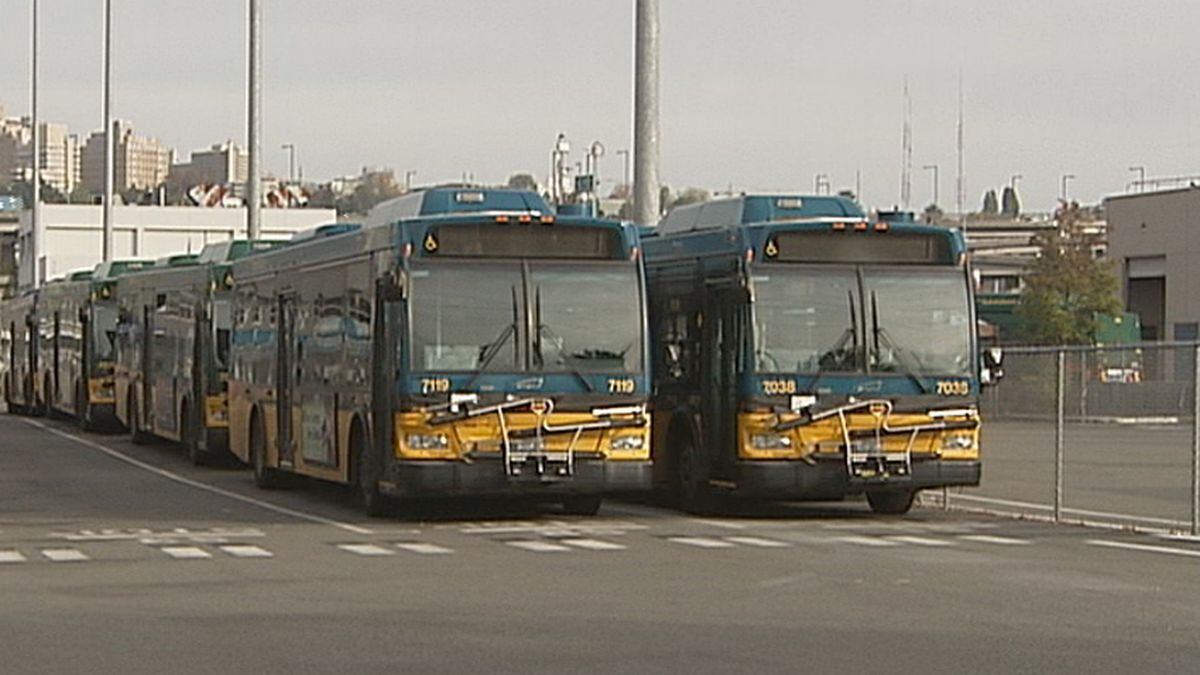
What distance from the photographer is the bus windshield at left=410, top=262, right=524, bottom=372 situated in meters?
21.7

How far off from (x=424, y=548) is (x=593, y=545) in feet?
4.82

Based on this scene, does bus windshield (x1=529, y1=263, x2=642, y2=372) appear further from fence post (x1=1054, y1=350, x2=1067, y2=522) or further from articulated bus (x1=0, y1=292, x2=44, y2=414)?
articulated bus (x1=0, y1=292, x2=44, y2=414)

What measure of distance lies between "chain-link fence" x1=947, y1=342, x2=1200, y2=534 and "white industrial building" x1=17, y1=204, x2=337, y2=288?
73519mm

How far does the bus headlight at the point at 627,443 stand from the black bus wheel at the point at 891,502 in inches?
133

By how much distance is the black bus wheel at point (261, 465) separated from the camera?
28766 millimetres

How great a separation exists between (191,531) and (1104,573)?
8.98 meters

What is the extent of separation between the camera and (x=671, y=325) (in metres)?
24.9

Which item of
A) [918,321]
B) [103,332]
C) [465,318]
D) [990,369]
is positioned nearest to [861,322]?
[918,321]

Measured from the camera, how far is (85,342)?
46.4 m

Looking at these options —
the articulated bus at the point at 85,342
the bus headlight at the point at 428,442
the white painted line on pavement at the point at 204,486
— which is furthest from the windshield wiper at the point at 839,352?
the articulated bus at the point at 85,342

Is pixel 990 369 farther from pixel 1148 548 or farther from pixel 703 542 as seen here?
pixel 703 542

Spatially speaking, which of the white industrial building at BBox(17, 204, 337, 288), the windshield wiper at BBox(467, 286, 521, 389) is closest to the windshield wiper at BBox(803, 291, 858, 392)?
the windshield wiper at BBox(467, 286, 521, 389)

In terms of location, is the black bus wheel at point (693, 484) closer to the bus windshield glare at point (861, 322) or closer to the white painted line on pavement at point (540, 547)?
the bus windshield glare at point (861, 322)

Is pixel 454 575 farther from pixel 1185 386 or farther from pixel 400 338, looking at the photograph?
pixel 1185 386
